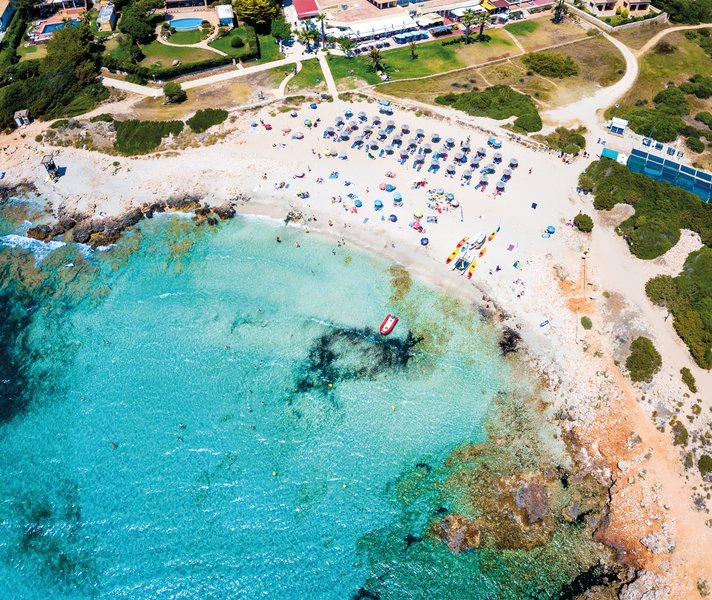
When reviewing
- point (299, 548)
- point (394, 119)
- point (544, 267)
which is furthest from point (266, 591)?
point (394, 119)

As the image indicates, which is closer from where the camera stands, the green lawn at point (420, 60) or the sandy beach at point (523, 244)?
the sandy beach at point (523, 244)

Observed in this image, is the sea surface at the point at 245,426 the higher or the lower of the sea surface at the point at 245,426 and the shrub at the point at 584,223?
the lower

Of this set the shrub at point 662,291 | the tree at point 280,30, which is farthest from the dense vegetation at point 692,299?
the tree at point 280,30

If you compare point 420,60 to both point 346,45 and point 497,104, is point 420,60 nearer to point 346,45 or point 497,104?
point 346,45

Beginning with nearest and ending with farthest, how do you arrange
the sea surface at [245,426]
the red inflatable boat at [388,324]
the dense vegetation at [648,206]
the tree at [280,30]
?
the sea surface at [245,426], the red inflatable boat at [388,324], the dense vegetation at [648,206], the tree at [280,30]

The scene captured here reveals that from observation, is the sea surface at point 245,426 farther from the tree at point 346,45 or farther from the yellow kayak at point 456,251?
the tree at point 346,45

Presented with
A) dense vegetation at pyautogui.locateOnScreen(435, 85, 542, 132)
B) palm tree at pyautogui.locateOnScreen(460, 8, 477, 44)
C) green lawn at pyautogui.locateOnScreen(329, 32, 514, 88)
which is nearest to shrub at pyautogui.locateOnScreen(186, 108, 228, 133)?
green lawn at pyautogui.locateOnScreen(329, 32, 514, 88)
